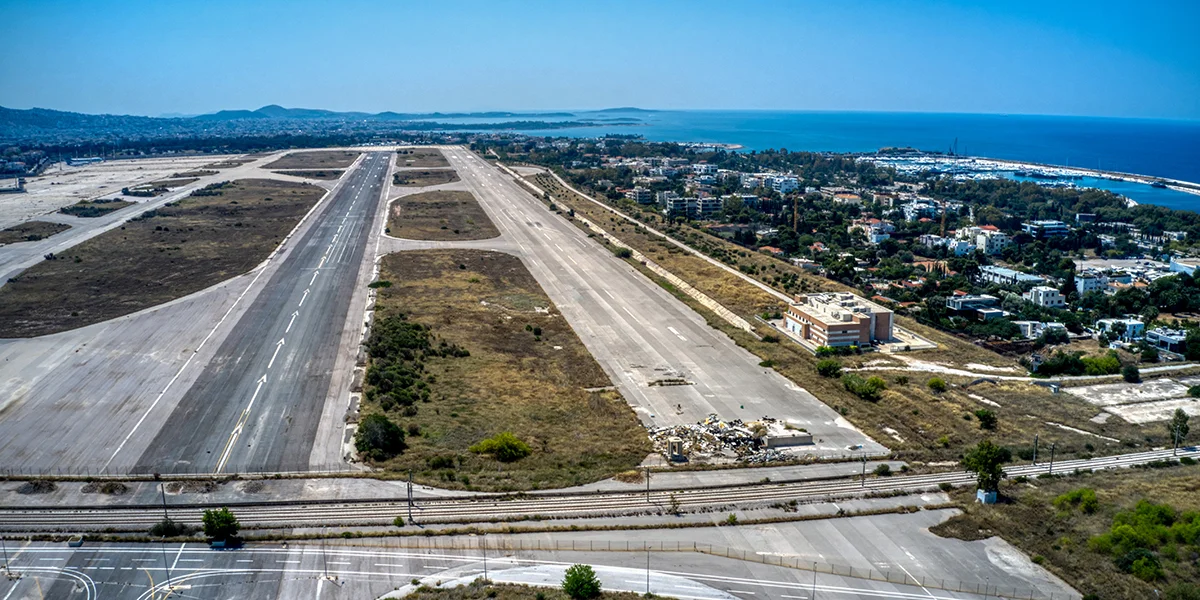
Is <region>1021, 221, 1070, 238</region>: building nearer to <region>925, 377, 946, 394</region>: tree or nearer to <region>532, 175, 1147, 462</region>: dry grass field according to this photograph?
<region>532, 175, 1147, 462</region>: dry grass field

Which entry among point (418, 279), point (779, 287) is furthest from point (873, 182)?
point (418, 279)

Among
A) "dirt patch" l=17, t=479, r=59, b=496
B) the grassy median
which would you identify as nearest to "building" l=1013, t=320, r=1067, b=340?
the grassy median

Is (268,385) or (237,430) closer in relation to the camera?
(237,430)

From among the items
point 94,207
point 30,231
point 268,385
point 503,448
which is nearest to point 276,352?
point 268,385

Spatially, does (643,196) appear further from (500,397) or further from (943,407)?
(943,407)

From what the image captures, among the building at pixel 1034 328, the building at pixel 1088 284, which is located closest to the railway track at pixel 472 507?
the building at pixel 1034 328

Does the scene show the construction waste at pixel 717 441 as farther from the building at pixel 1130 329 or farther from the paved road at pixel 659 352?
the building at pixel 1130 329

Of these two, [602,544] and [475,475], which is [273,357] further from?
[602,544]
